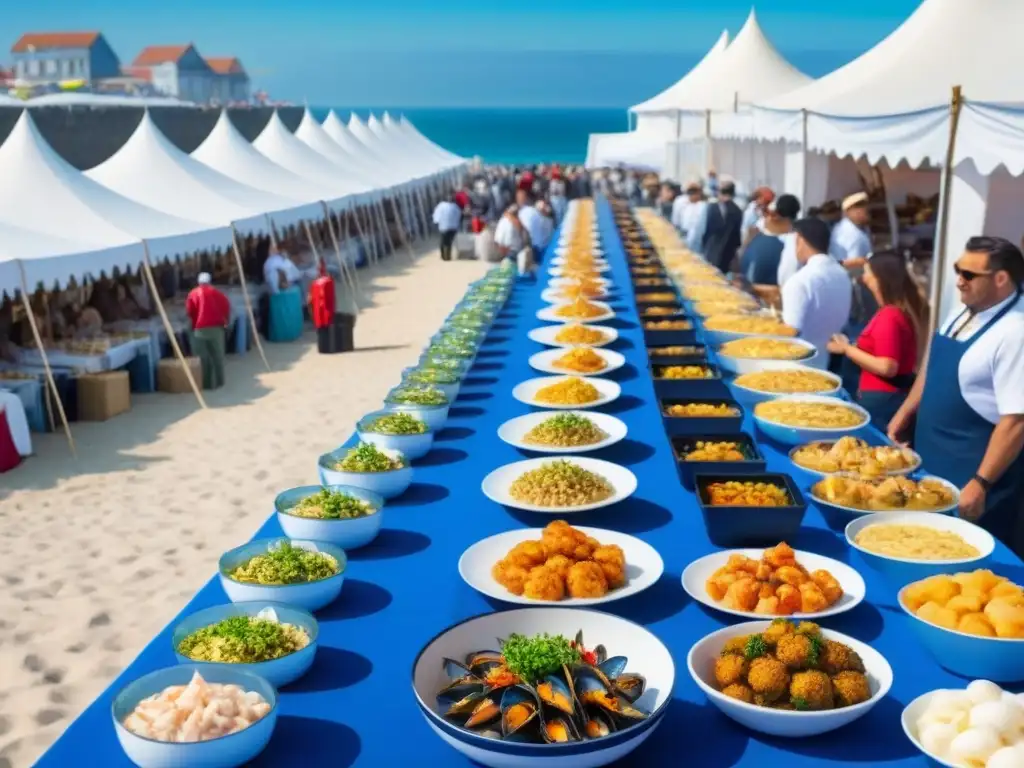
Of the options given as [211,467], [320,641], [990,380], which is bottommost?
[211,467]

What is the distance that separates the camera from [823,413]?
332 cm

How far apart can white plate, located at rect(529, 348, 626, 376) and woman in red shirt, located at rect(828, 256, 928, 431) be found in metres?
1.03

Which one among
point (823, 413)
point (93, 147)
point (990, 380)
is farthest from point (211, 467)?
point (93, 147)

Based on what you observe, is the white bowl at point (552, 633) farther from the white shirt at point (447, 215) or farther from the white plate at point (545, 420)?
the white shirt at point (447, 215)

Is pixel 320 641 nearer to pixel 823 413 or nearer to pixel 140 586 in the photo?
pixel 823 413

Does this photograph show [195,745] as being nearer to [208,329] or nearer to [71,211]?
[71,211]

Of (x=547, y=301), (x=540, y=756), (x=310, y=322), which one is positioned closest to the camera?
(x=540, y=756)

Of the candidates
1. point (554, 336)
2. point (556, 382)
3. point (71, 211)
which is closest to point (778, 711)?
point (556, 382)

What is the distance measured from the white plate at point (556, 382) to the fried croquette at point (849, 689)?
2017mm

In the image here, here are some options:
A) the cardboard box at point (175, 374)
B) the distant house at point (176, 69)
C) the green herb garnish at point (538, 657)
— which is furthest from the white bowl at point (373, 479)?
the distant house at point (176, 69)

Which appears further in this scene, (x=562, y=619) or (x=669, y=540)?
(x=669, y=540)

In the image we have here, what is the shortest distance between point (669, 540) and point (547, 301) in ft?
13.0

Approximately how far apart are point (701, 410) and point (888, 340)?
1.42 m

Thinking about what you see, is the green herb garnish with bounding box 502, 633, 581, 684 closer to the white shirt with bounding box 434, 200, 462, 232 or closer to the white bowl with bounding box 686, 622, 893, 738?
the white bowl with bounding box 686, 622, 893, 738
